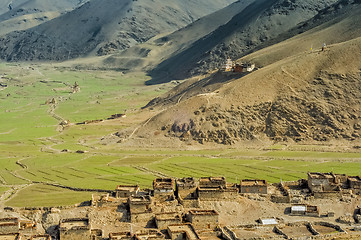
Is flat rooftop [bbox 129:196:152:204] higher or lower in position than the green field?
lower

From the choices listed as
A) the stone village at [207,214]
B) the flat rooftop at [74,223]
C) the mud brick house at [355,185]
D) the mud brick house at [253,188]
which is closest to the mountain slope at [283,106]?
the mud brick house at [355,185]

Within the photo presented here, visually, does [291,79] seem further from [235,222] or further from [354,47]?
[235,222]

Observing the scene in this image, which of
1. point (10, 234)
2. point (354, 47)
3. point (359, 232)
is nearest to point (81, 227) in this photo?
point (10, 234)

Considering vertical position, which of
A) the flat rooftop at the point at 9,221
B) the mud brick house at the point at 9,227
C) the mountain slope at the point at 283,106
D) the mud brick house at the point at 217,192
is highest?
the mountain slope at the point at 283,106

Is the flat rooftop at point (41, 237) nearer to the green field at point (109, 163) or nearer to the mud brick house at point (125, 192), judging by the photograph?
the mud brick house at point (125, 192)

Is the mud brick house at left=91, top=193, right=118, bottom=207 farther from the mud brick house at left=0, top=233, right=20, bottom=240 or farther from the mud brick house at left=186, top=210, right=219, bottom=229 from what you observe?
the mud brick house at left=0, top=233, right=20, bottom=240

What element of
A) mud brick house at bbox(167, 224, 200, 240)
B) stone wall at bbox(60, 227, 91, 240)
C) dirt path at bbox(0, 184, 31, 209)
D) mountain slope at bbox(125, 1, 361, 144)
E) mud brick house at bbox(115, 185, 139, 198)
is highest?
mountain slope at bbox(125, 1, 361, 144)

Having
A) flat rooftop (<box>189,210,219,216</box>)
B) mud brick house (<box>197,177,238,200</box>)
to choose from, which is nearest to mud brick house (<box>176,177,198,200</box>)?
mud brick house (<box>197,177,238,200</box>)
